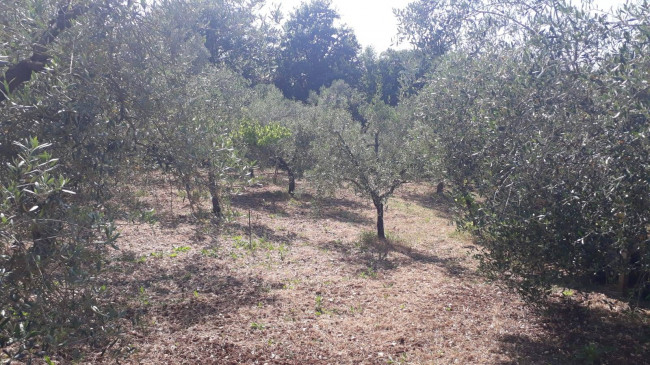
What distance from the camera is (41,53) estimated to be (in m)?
4.48

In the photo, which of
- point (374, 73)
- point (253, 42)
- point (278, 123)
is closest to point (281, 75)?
point (374, 73)

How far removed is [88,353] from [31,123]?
2707mm

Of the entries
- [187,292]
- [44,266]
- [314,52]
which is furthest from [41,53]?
[314,52]

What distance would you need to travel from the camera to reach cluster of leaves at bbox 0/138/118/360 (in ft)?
9.90

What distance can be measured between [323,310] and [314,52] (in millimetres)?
33953

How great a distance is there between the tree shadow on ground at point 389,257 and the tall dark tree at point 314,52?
26.9m

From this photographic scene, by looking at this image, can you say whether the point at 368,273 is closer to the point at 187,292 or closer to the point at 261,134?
the point at 187,292

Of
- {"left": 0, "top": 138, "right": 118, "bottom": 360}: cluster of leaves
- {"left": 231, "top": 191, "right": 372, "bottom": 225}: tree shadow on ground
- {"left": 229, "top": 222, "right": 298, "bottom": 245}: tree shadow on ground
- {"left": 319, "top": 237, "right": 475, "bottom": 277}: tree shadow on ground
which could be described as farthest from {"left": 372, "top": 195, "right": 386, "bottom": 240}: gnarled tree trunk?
{"left": 0, "top": 138, "right": 118, "bottom": 360}: cluster of leaves

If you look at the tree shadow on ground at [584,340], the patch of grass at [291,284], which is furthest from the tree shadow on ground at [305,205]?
the tree shadow on ground at [584,340]

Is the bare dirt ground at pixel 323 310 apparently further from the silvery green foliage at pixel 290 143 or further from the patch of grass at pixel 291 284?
the silvery green foliage at pixel 290 143

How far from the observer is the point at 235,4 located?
7836 millimetres

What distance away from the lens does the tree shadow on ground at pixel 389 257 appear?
1069 centimetres

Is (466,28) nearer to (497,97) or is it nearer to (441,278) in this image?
(497,97)

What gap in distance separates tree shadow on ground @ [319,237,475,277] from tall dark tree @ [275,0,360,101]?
26.9m
